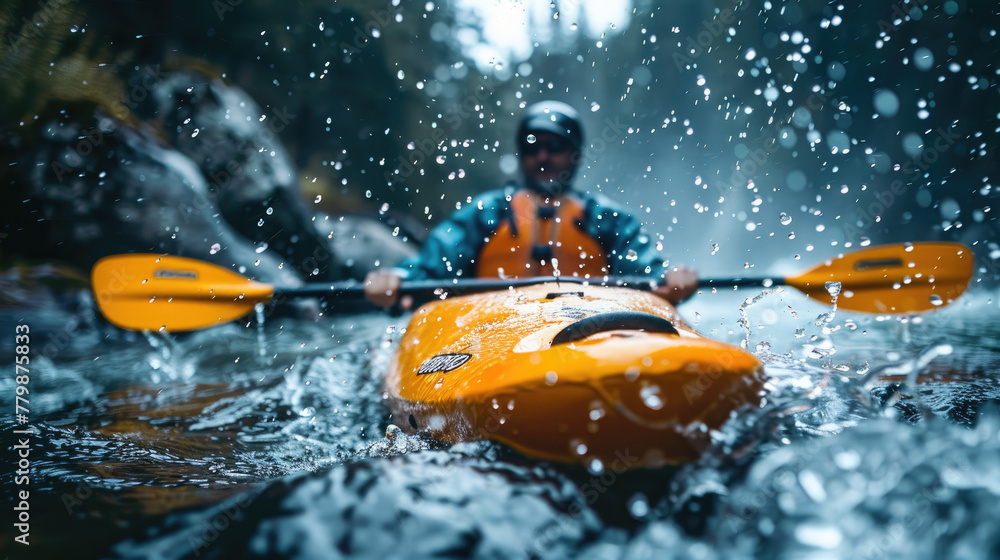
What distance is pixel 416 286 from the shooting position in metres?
2.34

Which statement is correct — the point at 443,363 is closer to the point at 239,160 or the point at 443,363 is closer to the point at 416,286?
the point at 416,286

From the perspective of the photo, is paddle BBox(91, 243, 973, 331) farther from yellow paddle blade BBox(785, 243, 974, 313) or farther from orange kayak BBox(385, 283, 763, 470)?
orange kayak BBox(385, 283, 763, 470)

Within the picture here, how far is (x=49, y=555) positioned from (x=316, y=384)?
66.7 inches

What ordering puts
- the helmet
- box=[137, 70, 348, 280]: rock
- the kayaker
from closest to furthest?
the kayaker < the helmet < box=[137, 70, 348, 280]: rock

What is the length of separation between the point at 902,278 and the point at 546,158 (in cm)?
186

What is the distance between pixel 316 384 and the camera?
8.24ft

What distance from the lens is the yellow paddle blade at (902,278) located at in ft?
8.00

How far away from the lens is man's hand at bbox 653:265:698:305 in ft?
7.62

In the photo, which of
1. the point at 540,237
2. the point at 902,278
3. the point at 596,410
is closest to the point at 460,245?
the point at 540,237

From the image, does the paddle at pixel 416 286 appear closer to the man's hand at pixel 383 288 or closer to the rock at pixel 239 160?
the man's hand at pixel 383 288

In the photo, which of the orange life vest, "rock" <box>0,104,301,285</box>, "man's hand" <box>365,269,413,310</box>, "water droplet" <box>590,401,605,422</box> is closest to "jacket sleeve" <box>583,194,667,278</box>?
the orange life vest

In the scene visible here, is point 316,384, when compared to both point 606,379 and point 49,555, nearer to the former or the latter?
point 49,555

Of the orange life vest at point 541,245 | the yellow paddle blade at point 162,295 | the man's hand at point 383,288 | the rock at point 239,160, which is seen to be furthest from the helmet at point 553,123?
the rock at point 239,160

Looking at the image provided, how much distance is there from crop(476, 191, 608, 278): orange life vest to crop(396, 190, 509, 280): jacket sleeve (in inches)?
4.0
